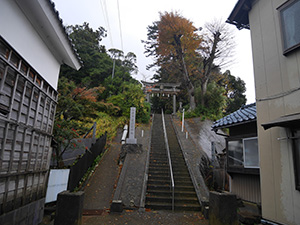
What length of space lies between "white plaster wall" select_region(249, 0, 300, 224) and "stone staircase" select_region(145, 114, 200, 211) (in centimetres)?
363

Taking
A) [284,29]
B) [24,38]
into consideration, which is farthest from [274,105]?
[24,38]

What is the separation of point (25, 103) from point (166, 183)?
23.0 ft

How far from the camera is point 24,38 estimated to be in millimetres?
Answer: 4770

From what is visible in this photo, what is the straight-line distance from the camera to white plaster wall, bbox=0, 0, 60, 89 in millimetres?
4016

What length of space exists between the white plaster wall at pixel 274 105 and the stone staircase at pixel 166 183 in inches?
143

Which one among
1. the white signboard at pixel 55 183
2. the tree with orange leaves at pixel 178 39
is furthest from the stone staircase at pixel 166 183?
the tree with orange leaves at pixel 178 39

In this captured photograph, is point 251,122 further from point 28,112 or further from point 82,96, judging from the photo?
point 82,96

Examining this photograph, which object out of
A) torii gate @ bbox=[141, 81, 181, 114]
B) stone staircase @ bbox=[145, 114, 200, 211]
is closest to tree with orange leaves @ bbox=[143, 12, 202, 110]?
torii gate @ bbox=[141, 81, 181, 114]

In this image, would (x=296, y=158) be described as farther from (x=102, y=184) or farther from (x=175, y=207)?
(x=102, y=184)

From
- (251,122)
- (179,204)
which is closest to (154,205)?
(179,204)

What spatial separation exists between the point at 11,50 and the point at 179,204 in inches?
291

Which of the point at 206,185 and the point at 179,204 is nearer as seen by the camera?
the point at 179,204

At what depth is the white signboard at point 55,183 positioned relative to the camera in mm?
5973

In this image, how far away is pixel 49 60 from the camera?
6.32 metres
